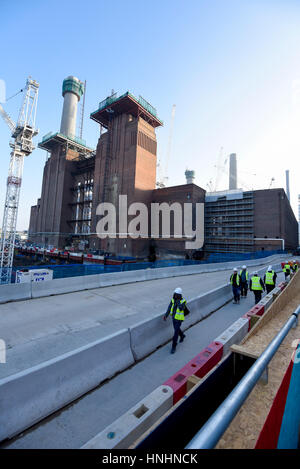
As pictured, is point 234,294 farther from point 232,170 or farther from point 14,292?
point 232,170

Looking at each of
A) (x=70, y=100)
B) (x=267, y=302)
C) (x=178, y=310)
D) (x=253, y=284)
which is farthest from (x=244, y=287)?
(x=70, y=100)

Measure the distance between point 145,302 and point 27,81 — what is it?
185 feet

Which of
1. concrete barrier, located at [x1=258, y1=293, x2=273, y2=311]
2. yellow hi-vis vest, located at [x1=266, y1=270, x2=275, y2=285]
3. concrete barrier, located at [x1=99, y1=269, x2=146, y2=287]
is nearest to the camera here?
concrete barrier, located at [x1=258, y1=293, x2=273, y2=311]

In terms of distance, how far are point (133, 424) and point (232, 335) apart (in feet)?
10.7

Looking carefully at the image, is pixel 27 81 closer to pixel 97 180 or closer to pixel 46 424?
pixel 97 180

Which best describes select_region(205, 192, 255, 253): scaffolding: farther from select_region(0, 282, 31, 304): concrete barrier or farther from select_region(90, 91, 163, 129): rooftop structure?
select_region(0, 282, 31, 304): concrete barrier

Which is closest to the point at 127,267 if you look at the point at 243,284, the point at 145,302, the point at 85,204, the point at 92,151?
the point at 145,302

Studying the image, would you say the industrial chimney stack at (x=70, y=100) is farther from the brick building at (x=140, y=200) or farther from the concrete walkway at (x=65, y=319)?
the concrete walkway at (x=65, y=319)

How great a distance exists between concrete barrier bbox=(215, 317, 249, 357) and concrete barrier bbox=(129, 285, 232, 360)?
1.88 metres

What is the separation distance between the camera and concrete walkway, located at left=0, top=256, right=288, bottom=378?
5164 millimetres

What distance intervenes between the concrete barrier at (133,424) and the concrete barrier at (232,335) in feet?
6.93

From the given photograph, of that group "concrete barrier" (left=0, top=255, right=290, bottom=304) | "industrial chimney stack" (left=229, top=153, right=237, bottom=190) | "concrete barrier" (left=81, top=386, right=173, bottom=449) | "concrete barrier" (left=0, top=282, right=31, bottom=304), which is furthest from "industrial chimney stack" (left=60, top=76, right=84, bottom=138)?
"concrete barrier" (left=81, top=386, right=173, bottom=449)

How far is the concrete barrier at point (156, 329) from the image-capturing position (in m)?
5.21

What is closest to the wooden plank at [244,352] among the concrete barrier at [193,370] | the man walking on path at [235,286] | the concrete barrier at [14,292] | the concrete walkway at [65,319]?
the concrete barrier at [193,370]
